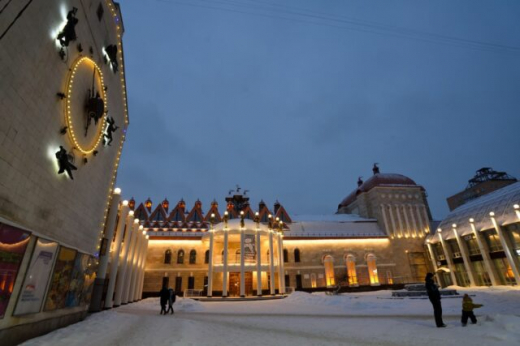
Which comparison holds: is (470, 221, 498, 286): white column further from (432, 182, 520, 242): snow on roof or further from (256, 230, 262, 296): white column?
(256, 230, 262, 296): white column

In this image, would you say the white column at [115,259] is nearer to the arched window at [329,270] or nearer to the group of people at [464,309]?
the group of people at [464,309]

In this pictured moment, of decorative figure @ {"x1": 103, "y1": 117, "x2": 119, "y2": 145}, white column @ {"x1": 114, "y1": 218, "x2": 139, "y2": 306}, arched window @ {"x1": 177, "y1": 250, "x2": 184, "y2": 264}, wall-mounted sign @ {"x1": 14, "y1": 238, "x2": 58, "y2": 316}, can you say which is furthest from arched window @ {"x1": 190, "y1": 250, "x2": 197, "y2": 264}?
wall-mounted sign @ {"x1": 14, "y1": 238, "x2": 58, "y2": 316}

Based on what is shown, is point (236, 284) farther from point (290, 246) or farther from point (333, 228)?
point (333, 228)

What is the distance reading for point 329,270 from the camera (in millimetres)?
40938

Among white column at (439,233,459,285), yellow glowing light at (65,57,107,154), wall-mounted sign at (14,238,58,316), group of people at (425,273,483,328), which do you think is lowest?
group of people at (425,273,483,328)

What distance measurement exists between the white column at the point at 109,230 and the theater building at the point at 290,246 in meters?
16.2

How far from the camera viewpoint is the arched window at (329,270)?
40188 millimetres

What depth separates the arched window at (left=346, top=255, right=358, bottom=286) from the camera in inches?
1580

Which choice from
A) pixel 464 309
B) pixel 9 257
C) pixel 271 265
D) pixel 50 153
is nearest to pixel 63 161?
pixel 50 153

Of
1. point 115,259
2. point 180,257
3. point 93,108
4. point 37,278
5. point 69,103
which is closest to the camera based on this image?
point 37,278

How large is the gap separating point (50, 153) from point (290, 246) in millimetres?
36737

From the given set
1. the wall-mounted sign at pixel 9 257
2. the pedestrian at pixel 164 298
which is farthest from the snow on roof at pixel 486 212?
the wall-mounted sign at pixel 9 257

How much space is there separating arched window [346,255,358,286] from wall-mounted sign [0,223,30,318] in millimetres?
40483

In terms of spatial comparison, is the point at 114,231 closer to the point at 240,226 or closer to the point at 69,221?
the point at 69,221
